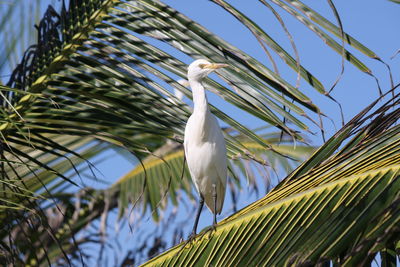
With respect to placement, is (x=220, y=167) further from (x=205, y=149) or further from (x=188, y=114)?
(x=188, y=114)

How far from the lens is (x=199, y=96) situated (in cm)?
317

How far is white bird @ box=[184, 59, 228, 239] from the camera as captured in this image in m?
3.25

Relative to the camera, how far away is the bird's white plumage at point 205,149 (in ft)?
10.7

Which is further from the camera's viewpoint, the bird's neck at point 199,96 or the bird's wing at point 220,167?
the bird's wing at point 220,167

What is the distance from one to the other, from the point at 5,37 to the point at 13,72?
262 mm

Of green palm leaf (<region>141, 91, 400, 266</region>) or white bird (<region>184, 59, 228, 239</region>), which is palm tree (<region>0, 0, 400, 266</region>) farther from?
white bird (<region>184, 59, 228, 239</region>)

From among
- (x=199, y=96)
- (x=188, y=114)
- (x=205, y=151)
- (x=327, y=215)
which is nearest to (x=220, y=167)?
(x=205, y=151)

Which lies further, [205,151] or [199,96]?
[205,151]

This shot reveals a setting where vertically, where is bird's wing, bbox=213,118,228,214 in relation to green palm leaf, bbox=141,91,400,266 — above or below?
below

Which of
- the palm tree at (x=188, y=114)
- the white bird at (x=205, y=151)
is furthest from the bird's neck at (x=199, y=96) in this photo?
→ the palm tree at (x=188, y=114)

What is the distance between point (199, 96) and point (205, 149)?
500mm

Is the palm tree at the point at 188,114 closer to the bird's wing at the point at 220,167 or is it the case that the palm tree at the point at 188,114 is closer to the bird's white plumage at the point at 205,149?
the bird's white plumage at the point at 205,149

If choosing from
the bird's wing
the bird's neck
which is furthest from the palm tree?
the bird's wing

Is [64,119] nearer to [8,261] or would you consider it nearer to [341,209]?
[8,261]
